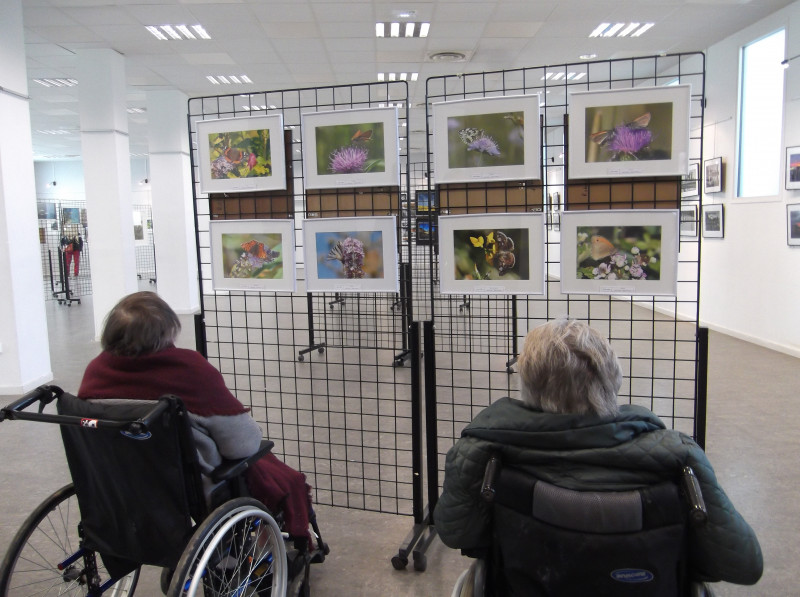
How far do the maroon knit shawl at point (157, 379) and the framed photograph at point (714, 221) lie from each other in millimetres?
6861

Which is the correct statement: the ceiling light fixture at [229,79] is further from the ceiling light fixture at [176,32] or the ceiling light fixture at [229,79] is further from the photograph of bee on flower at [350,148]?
the photograph of bee on flower at [350,148]

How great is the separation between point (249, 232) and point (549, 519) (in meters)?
1.70

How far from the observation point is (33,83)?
8.65 meters

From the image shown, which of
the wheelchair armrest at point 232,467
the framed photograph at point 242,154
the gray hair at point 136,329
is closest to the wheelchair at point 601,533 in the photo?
the wheelchair armrest at point 232,467

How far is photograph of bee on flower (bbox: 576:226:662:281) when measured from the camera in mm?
1970

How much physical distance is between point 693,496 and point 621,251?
112cm

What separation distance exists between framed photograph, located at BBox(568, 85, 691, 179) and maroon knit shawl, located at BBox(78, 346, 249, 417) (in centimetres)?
138

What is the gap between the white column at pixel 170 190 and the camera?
9.12 meters

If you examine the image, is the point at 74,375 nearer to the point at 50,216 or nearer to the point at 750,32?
the point at 750,32

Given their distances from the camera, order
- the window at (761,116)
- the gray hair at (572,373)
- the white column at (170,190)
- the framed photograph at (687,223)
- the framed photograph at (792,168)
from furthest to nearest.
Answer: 1. the white column at (170,190)
2. the framed photograph at (687,223)
3. the window at (761,116)
4. the framed photograph at (792,168)
5. the gray hair at (572,373)

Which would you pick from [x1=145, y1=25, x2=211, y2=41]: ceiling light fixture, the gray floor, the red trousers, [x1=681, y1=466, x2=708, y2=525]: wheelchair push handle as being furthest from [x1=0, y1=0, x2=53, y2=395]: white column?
the red trousers

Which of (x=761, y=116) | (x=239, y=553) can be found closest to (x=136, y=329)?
(x=239, y=553)

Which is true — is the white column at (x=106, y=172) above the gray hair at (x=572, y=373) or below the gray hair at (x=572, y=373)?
above

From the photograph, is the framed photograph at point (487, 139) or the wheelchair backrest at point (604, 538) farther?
the framed photograph at point (487, 139)
